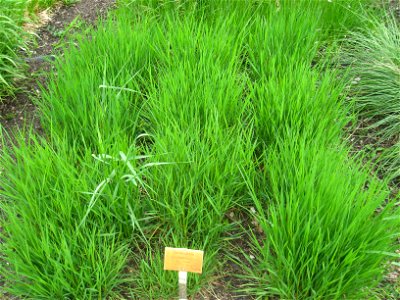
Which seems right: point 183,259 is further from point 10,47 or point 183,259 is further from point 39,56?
point 39,56

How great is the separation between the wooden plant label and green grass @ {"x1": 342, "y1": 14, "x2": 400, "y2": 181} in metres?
1.17

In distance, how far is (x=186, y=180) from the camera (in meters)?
1.79

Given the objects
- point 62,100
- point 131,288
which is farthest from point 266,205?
point 62,100

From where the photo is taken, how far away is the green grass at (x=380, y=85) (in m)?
2.31

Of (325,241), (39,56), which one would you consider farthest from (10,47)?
(325,241)

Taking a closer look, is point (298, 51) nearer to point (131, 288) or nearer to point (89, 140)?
point (89, 140)

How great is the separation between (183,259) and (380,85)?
1542 mm

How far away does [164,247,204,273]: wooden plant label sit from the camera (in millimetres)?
1412

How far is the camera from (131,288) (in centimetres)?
165

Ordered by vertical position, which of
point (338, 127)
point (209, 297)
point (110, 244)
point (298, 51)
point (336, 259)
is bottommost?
point (209, 297)

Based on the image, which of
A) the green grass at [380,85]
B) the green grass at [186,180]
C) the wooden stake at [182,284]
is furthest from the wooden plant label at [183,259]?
the green grass at [380,85]

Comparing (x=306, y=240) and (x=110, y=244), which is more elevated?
(x=306, y=240)

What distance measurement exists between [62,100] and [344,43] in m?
1.64

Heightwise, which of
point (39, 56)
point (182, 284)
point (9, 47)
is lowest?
point (182, 284)
